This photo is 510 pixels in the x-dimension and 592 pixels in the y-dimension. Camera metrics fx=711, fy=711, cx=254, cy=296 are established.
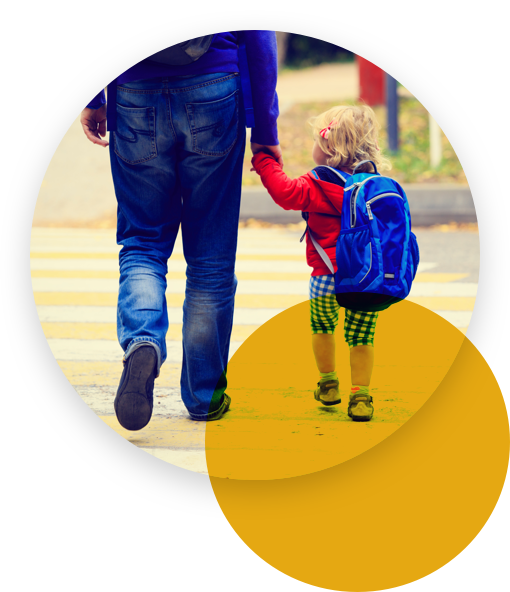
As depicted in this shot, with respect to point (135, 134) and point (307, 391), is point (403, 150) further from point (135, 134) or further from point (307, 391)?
point (135, 134)

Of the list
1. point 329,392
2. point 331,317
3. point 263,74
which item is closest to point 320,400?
point 329,392

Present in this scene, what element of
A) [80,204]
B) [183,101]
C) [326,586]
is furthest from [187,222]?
[80,204]

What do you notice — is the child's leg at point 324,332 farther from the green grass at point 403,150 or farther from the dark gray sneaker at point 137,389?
the green grass at point 403,150

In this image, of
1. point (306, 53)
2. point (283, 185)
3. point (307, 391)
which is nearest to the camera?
point (283, 185)

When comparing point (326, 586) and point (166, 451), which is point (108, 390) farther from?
point (326, 586)

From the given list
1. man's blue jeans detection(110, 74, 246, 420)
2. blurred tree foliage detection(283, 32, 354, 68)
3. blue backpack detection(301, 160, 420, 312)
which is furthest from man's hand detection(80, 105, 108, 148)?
blurred tree foliage detection(283, 32, 354, 68)

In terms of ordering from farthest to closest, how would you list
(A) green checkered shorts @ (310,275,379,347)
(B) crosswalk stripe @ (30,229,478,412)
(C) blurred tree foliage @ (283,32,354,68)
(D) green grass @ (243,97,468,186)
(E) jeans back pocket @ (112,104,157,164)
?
(C) blurred tree foliage @ (283,32,354,68), (D) green grass @ (243,97,468,186), (B) crosswalk stripe @ (30,229,478,412), (A) green checkered shorts @ (310,275,379,347), (E) jeans back pocket @ (112,104,157,164)

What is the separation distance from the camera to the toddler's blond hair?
2.70 metres

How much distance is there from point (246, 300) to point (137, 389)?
2209 mm

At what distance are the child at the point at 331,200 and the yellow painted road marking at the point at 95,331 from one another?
1072 mm

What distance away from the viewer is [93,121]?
107 inches

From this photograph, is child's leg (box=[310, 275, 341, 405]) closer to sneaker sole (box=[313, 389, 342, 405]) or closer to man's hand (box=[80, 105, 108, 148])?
sneaker sole (box=[313, 389, 342, 405])

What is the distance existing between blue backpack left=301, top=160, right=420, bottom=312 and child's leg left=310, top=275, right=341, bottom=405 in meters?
0.19

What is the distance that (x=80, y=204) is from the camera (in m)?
6.86
